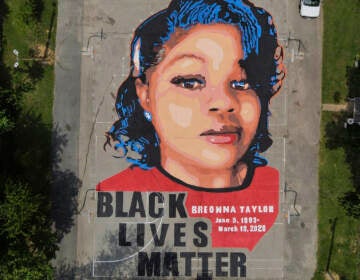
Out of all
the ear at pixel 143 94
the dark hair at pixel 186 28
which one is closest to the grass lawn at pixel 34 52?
the dark hair at pixel 186 28

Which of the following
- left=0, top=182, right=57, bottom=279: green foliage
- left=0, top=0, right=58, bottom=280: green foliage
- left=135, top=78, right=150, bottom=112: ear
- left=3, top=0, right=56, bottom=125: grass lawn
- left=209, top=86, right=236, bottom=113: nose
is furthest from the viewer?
left=3, top=0, right=56, bottom=125: grass lawn

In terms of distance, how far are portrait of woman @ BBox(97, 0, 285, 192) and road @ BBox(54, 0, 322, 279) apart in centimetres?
59

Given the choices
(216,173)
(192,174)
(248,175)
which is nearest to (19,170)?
(192,174)

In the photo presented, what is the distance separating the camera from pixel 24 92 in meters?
18.4

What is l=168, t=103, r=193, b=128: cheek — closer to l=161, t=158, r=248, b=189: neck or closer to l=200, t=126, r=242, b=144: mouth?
l=200, t=126, r=242, b=144: mouth

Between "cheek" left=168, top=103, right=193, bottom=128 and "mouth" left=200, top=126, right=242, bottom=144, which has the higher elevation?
"cheek" left=168, top=103, right=193, bottom=128

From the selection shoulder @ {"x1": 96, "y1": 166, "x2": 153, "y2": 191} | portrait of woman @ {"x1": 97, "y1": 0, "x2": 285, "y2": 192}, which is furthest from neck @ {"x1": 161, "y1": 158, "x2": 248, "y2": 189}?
shoulder @ {"x1": 96, "y1": 166, "x2": 153, "y2": 191}

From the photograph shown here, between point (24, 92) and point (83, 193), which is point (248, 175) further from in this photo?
point (24, 92)

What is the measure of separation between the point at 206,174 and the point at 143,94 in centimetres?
494

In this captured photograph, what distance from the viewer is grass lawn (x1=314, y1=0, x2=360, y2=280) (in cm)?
1783

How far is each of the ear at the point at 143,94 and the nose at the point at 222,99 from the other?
3.06 metres

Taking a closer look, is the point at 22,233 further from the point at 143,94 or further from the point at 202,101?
the point at 202,101

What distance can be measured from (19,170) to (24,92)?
12.6 ft

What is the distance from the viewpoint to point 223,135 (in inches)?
709
